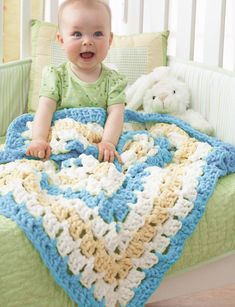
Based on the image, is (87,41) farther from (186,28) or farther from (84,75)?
(186,28)

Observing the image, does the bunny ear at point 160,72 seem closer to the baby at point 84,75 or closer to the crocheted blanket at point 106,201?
the baby at point 84,75

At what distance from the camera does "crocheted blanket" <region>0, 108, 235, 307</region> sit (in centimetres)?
123

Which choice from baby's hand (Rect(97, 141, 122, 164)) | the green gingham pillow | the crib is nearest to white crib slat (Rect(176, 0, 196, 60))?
the crib

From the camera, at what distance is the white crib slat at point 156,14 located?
7.02 ft

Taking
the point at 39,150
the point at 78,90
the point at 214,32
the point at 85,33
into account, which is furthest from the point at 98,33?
the point at 214,32

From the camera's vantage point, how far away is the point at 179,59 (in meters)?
1.99

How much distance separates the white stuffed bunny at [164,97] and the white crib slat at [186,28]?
7.9 inches

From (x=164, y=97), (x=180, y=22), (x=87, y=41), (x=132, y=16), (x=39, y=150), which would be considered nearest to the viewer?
(x=39, y=150)

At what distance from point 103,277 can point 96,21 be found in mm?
702

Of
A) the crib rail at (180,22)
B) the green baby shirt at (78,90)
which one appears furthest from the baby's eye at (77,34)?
the crib rail at (180,22)

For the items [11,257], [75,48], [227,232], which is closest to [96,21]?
[75,48]

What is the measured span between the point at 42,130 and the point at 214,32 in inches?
28.0

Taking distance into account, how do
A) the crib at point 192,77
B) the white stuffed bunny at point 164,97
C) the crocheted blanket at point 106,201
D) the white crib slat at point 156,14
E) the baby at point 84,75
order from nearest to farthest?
the crocheted blanket at point 106,201
the crib at point 192,77
the baby at point 84,75
the white stuffed bunny at point 164,97
the white crib slat at point 156,14

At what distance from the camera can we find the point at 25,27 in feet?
6.66
